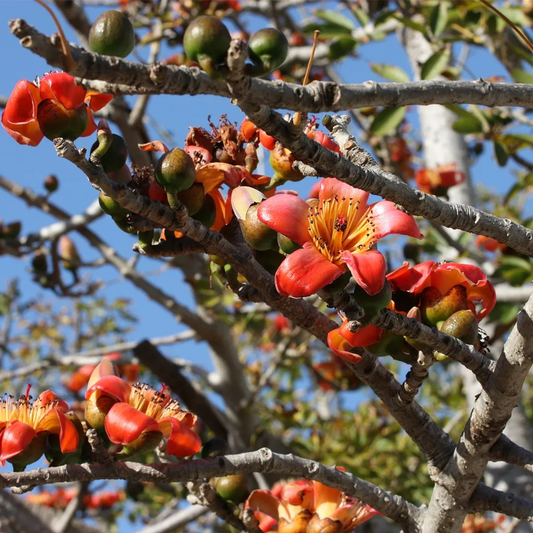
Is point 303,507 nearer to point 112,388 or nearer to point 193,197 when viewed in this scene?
point 112,388

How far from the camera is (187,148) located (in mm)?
1292

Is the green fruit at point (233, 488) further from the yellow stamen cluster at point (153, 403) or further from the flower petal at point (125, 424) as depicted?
the flower petal at point (125, 424)

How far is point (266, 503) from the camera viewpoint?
55.5 inches

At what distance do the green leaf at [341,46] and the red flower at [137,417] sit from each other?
1878 mm

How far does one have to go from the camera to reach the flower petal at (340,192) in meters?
1.16

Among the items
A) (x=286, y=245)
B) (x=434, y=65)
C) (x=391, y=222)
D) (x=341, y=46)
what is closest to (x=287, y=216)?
(x=286, y=245)

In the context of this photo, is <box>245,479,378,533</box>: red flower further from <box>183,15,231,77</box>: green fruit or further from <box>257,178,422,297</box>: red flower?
<box>183,15,231,77</box>: green fruit

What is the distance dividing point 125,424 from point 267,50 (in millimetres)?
630

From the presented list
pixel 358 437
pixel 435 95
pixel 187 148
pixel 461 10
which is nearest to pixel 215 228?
pixel 187 148

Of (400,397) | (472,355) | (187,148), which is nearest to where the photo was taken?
(472,355)

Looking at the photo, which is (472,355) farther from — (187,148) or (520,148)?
(520,148)

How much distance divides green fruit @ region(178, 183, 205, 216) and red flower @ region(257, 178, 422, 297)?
0.49ft

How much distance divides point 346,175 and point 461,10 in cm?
212

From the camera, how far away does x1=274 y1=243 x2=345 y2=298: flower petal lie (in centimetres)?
93
